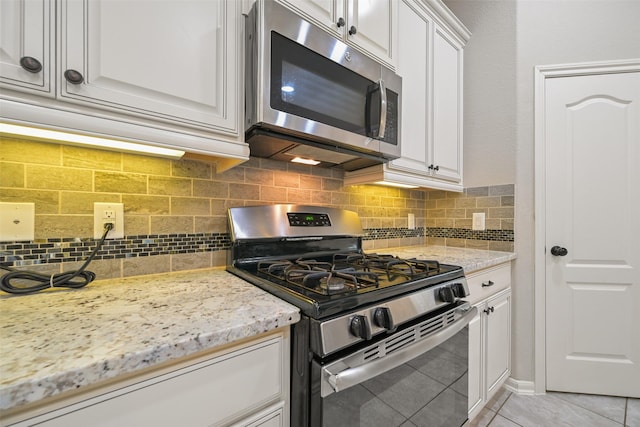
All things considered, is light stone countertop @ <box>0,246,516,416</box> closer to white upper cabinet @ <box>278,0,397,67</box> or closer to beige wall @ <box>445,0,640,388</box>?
white upper cabinet @ <box>278,0,397,67</box>

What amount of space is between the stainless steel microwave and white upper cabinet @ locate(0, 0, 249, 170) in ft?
0.30

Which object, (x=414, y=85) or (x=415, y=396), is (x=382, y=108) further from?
(x=415, y=396)

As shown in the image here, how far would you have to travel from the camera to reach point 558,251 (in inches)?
65.2

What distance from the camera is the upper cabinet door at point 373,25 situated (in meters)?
1.16

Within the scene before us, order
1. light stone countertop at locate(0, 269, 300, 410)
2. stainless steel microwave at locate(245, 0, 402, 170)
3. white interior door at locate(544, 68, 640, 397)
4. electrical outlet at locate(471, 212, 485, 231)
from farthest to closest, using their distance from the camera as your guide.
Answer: electrical outlet at locate(471, 212, 485, 231)
white interior door at locate(544, 68, 640, 397)
stainless steel microwave at locate(245, 0, 402, 170)
light stone countertop at locate(0, 269, 300, 410)

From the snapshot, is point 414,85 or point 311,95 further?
point 414,85

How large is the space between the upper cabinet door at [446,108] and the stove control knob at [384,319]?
1207 millimetres

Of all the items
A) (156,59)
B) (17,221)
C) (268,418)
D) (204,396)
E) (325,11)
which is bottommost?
(268,418)

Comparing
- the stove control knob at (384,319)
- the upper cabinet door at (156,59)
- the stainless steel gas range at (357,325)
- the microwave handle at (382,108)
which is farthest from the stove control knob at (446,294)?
the upper cabinet door at (156,59)

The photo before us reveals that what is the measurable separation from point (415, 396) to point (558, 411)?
1.35 metres

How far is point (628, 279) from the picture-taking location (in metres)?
1.57

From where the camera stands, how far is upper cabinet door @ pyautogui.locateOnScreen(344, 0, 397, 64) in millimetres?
1157

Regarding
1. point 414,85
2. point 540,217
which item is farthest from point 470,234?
point 414,85

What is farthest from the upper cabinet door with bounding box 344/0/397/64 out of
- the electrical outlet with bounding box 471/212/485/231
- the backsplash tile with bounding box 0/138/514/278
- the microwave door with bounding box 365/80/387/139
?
the electrical outlet with bounding box 471/212/485/231
